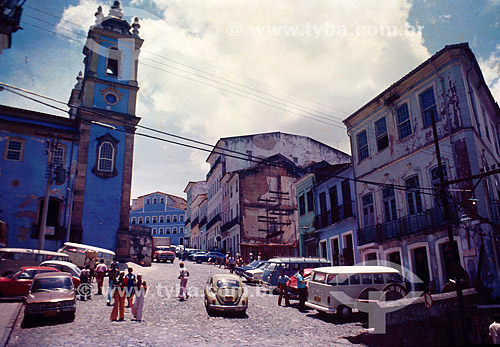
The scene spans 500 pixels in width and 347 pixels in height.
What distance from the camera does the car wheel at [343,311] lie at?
13.8 m

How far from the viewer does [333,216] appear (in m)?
26.3

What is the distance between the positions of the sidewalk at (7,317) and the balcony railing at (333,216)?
1786 centimetres

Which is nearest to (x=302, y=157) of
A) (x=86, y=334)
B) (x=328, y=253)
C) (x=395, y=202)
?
(x=328, y=253)

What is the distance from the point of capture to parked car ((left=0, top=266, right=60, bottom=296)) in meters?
15.6

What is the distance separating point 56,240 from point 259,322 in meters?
22.7

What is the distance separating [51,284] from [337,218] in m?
17.6

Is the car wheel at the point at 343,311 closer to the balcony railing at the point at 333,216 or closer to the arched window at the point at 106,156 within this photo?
the balcony railing at the point at 333,216

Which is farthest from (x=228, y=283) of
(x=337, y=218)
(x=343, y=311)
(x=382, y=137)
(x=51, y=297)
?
(x=382, y=137)

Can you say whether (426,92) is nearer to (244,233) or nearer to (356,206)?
(356,206)

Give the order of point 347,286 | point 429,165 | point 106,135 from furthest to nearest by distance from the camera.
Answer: point 106,135
point 429,165
point 347,286

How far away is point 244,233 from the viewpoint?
140 ft

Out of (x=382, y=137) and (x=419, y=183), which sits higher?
(x=382, y=137)

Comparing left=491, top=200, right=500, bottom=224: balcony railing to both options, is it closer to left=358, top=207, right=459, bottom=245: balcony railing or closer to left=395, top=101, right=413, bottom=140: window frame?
left=358, top=207, right=459, bottom=245: balcony railing

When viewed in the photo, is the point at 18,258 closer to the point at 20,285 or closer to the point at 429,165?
the point at 20,285
